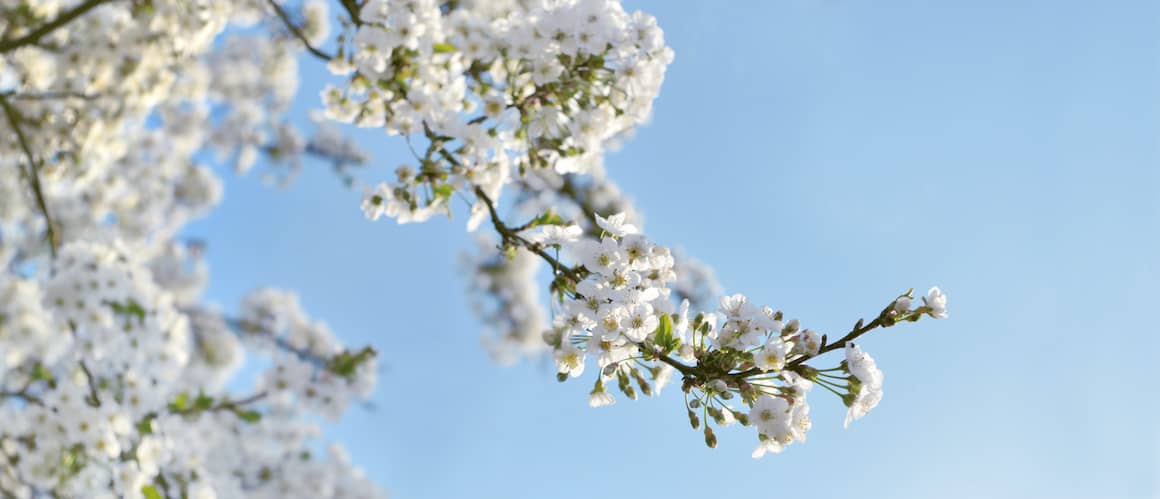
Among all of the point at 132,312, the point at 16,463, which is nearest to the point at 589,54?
the point at 132,312

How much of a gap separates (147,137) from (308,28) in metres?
5.37

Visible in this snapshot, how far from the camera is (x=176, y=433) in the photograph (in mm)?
5180

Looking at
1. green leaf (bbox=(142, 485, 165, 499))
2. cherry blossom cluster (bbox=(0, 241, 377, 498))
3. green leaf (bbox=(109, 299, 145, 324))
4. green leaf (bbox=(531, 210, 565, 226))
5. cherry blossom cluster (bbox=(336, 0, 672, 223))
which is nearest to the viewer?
green leaf (bbox=(531, 210, 565, 226))

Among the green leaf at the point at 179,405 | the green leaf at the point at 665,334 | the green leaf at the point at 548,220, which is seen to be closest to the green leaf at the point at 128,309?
the green leaf at the point at 179,405

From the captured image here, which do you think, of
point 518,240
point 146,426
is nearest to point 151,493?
point 146,426

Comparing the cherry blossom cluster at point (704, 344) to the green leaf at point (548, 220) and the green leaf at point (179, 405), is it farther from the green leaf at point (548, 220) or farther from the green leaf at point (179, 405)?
the green leaf at point (179, 405)

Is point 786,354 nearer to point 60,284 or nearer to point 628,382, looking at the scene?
point 628,382

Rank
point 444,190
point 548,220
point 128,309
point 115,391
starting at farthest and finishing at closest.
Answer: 1. point 128,309
2. point 115,391
3. point 444,190
4. point 548,220

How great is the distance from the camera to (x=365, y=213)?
10.9ft

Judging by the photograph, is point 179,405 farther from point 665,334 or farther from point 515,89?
point 665,334

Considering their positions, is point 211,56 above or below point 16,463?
above

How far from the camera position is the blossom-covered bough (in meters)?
2.18

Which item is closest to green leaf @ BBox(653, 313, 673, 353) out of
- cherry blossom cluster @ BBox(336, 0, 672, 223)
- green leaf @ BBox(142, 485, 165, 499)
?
cherry blossom cluster @ BBox(336, 0, 672, 223)

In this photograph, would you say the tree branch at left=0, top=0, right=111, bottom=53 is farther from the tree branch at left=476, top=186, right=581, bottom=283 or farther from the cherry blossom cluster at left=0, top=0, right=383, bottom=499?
the tree branch at left=476, top=186, right=581, bottom=283
